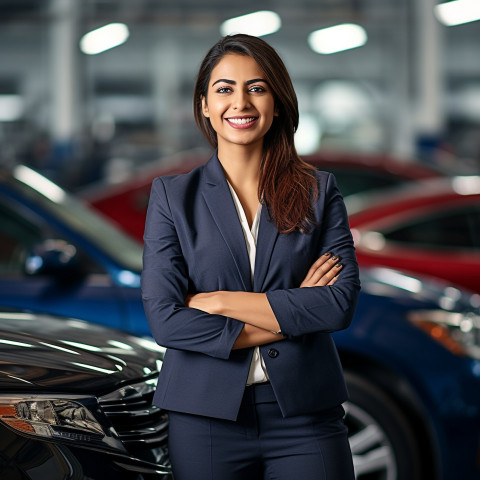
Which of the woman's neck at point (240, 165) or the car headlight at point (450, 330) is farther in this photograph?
the car headlight at point (450, 330)

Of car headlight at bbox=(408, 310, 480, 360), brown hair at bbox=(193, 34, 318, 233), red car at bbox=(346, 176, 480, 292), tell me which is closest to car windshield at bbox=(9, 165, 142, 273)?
car headlight at bbox=(408, 310, 480, 360)

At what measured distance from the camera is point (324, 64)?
66.4 feet

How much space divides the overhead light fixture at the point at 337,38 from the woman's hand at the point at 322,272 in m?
Answer: 17.5

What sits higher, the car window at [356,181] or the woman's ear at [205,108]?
the car window at [356,181]

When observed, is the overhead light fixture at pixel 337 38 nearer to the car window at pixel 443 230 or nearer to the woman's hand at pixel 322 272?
the car window at pixel 443 230

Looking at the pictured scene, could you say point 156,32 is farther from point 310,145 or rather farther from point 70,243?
point 70,243

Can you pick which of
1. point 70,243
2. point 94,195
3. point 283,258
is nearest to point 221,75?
point 283,258

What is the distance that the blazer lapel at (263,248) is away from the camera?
249 cm

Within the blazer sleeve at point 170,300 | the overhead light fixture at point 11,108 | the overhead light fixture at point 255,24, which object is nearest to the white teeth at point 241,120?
the blazer sleeve at point 170,300

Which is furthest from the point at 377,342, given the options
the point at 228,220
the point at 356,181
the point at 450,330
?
the point at 356,181

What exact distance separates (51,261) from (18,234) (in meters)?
0.38

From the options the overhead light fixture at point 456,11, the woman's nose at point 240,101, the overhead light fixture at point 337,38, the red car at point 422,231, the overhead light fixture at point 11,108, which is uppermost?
the overhead light fixture at point 456,11

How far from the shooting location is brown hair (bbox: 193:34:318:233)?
253 cm

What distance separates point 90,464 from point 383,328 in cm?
197
